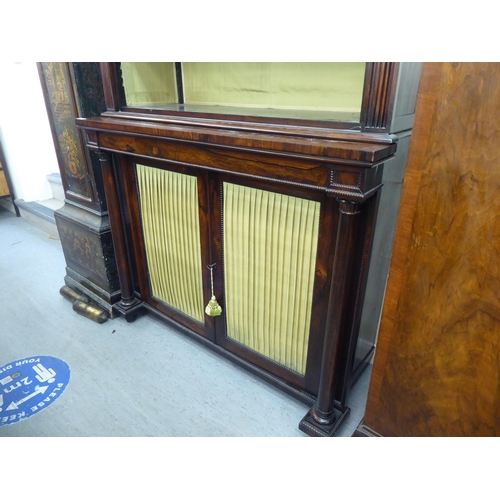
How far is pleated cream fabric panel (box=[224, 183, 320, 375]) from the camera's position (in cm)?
127

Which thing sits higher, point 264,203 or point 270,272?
point 264,203

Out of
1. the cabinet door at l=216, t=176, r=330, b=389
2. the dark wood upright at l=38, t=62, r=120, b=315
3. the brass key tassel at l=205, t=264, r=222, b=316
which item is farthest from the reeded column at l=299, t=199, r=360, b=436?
the dark wood upright at l=38, t=62, r=120, b=315

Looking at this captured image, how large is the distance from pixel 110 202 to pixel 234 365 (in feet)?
3.26

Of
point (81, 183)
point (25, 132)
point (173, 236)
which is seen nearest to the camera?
point (173, 236)

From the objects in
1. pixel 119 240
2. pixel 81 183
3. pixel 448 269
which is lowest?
pixel 119 240

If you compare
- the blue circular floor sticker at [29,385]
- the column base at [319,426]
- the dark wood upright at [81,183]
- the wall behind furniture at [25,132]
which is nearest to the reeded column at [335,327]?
the column base at [319,426]

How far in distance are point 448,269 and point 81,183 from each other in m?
1.85

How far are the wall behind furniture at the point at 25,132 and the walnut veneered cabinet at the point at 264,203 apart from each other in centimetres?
198

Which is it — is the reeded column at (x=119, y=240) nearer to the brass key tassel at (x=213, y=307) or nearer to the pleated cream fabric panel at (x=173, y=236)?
the pleated cream fabric panel at (x=173, y=236)

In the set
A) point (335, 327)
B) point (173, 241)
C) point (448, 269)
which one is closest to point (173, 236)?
point (173, 241)

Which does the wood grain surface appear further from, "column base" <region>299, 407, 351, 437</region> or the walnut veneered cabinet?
"column base" <region>299, 407, 351, 437</region>

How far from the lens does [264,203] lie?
1317 millimetres

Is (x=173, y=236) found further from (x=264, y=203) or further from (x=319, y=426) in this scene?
(x=319, y=426)

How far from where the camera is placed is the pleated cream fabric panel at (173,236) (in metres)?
1.59
